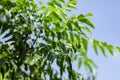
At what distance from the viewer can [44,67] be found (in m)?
3.77

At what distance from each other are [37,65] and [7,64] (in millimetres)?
335

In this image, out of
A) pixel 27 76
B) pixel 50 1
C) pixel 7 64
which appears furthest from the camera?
pixel 50 1

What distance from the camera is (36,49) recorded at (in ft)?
12.8

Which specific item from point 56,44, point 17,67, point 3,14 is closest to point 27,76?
point 17,67

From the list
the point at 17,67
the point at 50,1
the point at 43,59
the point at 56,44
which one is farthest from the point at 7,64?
the point at 50,1

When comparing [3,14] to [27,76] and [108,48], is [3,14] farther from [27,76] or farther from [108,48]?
Answer: [108,48]

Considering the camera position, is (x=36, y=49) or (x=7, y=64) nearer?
(x=7, y=64)

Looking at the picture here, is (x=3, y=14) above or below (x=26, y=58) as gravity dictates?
above

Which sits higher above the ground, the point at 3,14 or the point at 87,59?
the point at 3,14

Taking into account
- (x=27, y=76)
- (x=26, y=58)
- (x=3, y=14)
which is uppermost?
(x=3, y=14)

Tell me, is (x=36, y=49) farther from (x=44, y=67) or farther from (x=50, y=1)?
(x=50, y=1)

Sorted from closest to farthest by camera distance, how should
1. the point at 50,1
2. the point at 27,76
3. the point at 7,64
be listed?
the point at 7,64 → the point at 27,76 → the point at 50,1

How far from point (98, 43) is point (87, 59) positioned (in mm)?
357

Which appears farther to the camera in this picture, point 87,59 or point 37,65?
point 87,59
